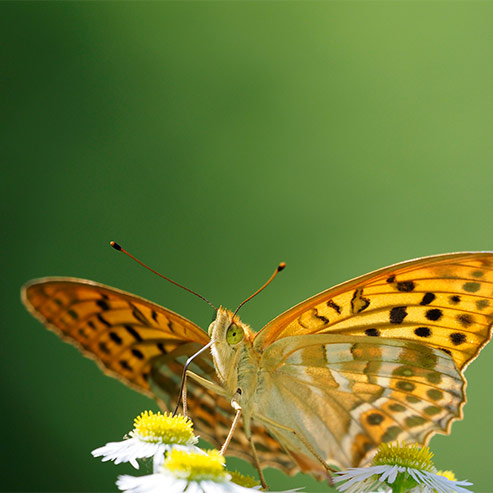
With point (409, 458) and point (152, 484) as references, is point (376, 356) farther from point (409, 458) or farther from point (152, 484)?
point (152, 484)

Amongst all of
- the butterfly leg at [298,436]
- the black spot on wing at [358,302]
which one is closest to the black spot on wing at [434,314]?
the black spot on wing at [358,302]

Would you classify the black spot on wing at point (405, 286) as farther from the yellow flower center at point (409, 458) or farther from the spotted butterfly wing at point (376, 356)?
the yellow flower center at point (409, 458)

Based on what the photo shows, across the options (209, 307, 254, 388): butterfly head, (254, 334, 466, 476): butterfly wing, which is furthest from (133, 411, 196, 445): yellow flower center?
(254, 334, 466, 476): butterfly wing

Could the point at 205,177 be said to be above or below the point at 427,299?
above

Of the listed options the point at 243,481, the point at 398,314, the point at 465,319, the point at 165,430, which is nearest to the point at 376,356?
the point at 398,314

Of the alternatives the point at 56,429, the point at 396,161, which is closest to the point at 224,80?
the point at 396,161

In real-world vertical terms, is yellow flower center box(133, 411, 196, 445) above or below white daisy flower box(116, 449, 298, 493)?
above

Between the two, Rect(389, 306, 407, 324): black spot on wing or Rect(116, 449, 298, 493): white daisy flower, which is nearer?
Rect(116, 449, 298, 493): white daisy flower

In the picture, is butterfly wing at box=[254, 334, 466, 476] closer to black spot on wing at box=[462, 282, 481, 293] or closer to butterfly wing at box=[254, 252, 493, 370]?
butterfly wing at box=[254, 252, 493, 370]
